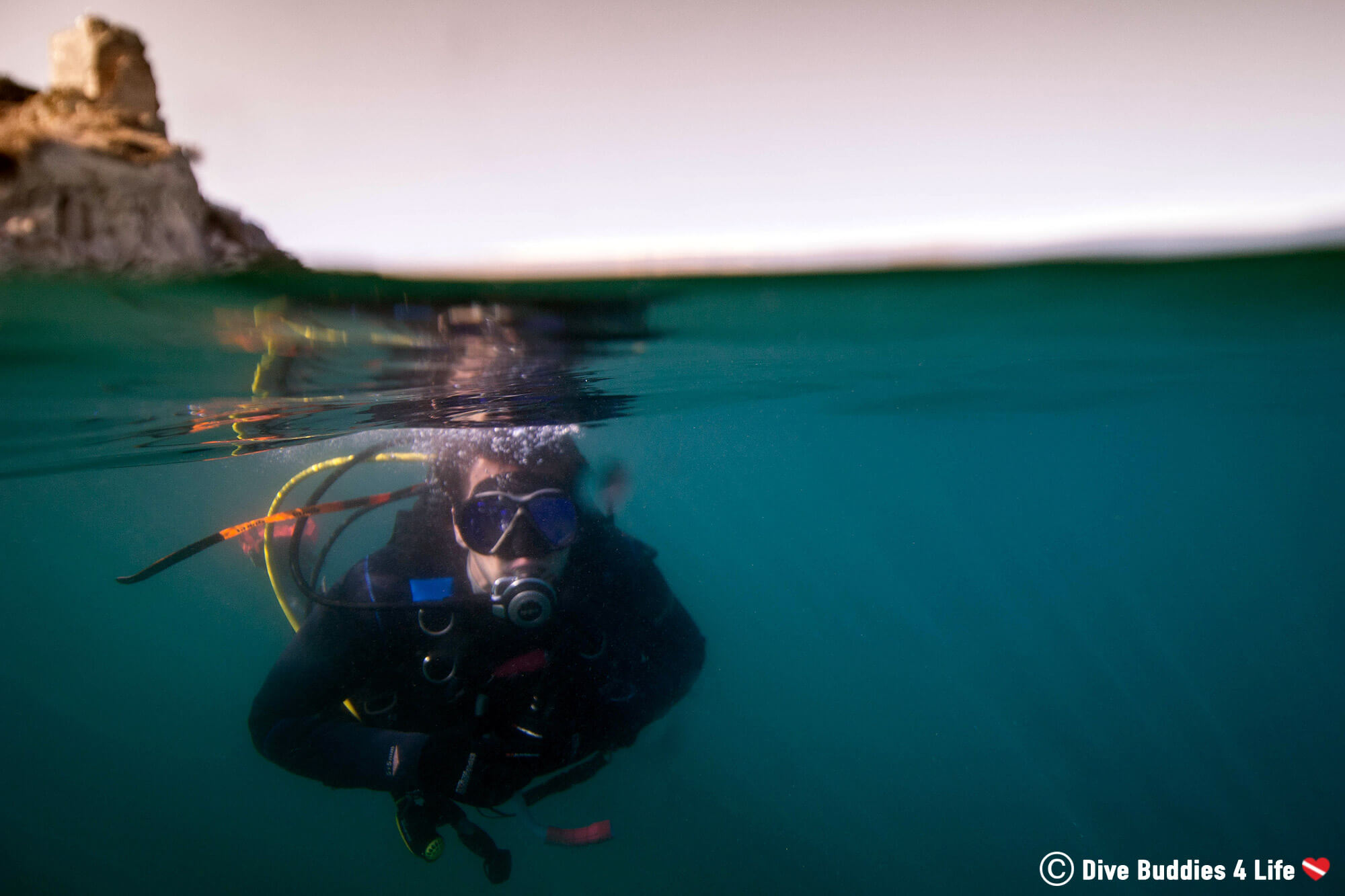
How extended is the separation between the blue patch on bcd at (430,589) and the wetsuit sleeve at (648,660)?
1855mm

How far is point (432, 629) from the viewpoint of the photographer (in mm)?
5234

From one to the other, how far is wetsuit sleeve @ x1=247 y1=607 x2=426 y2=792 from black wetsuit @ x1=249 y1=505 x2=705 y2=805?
0.5 inches

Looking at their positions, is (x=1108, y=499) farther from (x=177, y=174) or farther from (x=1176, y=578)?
(x=177, y=174)

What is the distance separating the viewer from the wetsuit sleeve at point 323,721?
5129 mm

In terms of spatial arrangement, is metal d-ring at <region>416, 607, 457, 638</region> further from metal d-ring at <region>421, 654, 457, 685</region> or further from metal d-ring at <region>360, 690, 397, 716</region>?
metal d-ring at <region>360, 690, 397, 716</region>

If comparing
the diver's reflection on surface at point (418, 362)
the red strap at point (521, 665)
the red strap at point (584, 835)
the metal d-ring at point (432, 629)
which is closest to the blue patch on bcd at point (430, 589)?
the metal d-ring at point (432, 629)

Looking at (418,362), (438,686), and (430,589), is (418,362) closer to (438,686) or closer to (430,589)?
(430,589)

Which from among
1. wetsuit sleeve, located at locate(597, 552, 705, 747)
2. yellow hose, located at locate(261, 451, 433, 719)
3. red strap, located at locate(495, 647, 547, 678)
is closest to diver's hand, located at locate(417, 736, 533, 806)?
red strap, located at locate(495, 647, 547, 678)

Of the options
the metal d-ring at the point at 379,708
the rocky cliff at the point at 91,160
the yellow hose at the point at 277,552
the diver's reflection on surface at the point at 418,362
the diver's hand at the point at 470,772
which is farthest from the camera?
the yellow hose at the point at 277,552

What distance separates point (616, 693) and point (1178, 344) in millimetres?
9805

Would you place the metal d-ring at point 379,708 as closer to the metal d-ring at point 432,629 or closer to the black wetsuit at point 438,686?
Result: the black wetsuit at point 438,686

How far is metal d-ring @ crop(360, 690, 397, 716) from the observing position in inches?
223

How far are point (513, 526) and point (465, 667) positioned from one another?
1373mm

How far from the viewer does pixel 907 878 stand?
14891mm
